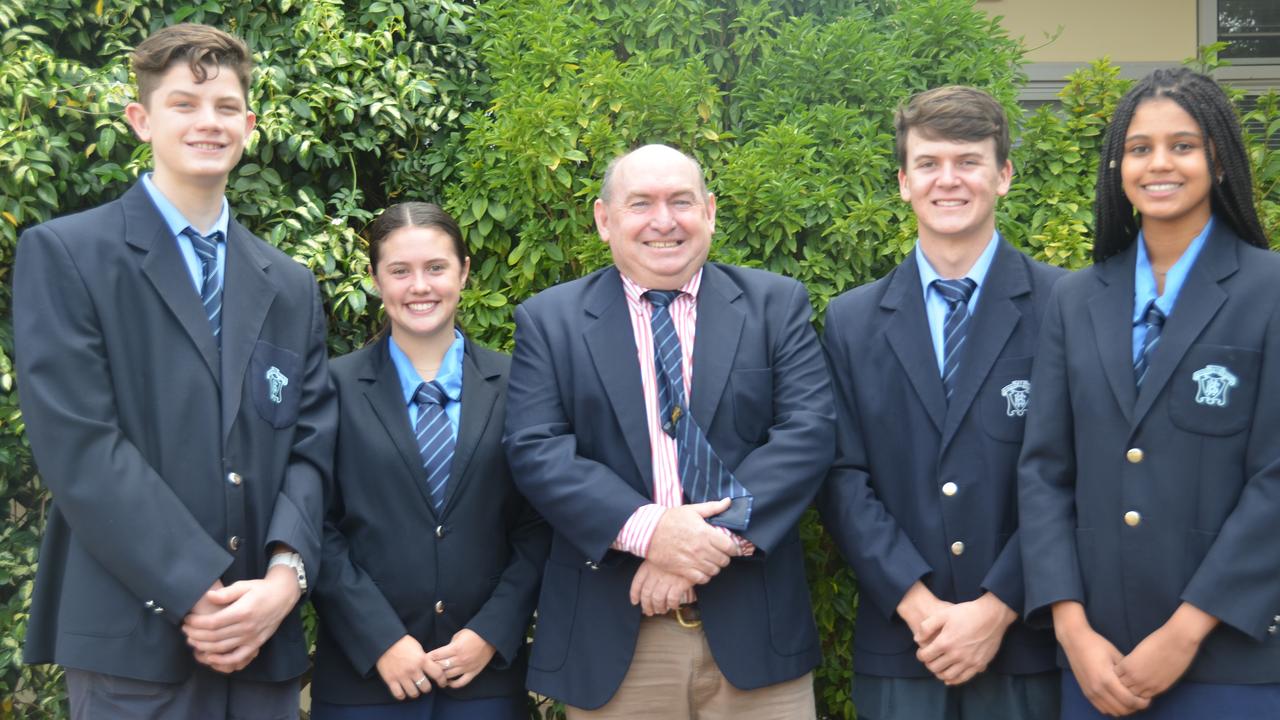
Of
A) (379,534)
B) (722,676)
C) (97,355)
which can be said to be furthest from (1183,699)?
(97,355)

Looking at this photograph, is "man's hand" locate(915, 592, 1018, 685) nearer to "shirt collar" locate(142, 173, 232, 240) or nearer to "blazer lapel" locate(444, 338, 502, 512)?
"blazer lapel" locate(444, 338, 502, 512)

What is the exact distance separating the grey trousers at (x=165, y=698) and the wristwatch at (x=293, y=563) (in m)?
0.28

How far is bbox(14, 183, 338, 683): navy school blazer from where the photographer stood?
2.83 m

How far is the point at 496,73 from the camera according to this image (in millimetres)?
4465

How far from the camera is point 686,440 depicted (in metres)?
3.28

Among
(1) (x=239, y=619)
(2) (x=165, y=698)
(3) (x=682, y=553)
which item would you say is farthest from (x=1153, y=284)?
(2) (x=165, y=698)

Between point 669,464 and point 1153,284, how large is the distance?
132 cm

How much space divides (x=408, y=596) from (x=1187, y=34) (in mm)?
5656

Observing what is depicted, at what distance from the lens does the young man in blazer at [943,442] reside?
319cm

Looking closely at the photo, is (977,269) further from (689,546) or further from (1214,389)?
(689,546)

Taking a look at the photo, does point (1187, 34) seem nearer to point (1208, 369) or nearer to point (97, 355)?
point (1208, 369)

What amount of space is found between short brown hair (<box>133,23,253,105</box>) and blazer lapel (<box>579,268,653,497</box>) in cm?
118

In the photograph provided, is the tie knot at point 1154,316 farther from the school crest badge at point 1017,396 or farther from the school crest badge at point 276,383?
the school crest badge at point 276,383

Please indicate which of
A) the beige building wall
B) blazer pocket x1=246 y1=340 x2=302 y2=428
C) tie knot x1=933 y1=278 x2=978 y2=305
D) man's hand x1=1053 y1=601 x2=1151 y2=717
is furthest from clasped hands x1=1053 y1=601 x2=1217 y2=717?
the beige building wall
